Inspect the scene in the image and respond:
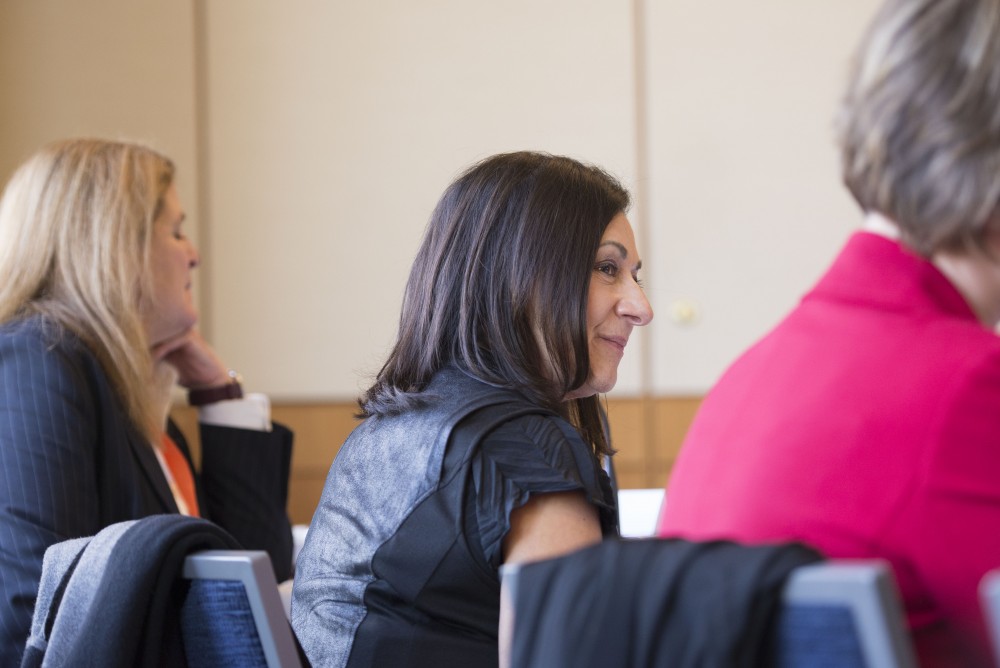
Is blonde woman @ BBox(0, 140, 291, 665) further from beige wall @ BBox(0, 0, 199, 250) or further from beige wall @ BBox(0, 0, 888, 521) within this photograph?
beige wall @ BBox(0, 0, 199, 250)

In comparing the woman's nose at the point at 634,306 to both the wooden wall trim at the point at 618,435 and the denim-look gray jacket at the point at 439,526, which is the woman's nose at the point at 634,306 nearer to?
the denim-look gray jacket at the point at 439,526

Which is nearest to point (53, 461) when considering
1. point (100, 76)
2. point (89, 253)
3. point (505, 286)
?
point (89, 253)

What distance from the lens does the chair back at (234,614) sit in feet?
3.95

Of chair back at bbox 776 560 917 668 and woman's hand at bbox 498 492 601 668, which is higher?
chair back at bbox 776 560 917 668

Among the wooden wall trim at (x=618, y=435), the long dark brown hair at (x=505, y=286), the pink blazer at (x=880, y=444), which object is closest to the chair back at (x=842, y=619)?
the pink blazer at (x=880, y=444)

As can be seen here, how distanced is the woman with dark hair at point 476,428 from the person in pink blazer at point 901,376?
45 centimetres

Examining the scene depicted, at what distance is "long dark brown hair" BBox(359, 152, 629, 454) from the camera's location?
1.71 m

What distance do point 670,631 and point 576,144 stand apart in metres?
3.89

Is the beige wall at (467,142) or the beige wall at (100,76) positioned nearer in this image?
the beige wall at (100,76)

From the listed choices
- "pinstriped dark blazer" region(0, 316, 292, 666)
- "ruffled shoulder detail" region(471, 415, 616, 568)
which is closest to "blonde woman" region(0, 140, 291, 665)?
"pinstriped dark blazer" region(0, 316, 292, 666)

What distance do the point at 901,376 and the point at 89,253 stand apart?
1919 mm

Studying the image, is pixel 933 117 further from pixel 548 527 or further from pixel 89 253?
pixel 89 253

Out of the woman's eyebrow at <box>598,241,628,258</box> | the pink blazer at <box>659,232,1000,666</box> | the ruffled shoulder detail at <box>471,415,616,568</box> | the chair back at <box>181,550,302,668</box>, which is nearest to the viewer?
the pink blazer at <box>659,232,1000,666</box>

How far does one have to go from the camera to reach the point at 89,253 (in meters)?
2.45
